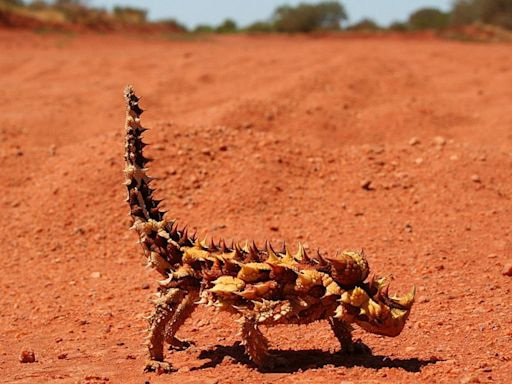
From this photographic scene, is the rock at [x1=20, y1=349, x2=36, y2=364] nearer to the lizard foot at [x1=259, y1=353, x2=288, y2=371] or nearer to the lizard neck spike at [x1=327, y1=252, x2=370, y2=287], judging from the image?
the lizard foot at [x1=259, y1=353, x2=288, y2=371]

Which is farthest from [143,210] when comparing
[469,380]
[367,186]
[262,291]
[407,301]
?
[367,186]

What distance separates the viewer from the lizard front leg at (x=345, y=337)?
3631 millimetres

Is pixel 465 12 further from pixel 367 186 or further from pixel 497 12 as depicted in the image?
pixel 367 186

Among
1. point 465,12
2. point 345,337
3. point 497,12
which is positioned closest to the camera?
point 345,337

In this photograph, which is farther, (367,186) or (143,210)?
(367,186)

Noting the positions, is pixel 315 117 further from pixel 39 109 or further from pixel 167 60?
pixel 167 60

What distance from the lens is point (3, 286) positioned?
568cm

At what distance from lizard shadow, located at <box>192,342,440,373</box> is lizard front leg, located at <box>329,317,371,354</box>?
27 millimetres

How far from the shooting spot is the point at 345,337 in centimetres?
367

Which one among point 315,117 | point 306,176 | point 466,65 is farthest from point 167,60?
point 306,176

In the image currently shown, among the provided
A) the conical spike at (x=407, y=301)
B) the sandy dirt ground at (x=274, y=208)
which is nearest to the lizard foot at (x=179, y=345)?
the sandy dirt ground at (x=274, y=208)

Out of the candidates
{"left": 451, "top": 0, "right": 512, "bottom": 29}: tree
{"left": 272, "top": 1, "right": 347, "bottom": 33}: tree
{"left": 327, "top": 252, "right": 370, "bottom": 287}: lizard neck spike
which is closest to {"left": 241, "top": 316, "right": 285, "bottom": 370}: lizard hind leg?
{"left": 327, "top": 252, "right": 370, "bottom": 287}: lizard neck spike

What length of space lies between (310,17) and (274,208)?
35.9m

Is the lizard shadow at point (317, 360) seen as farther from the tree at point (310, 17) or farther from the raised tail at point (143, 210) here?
the tree at point (310, 17)
